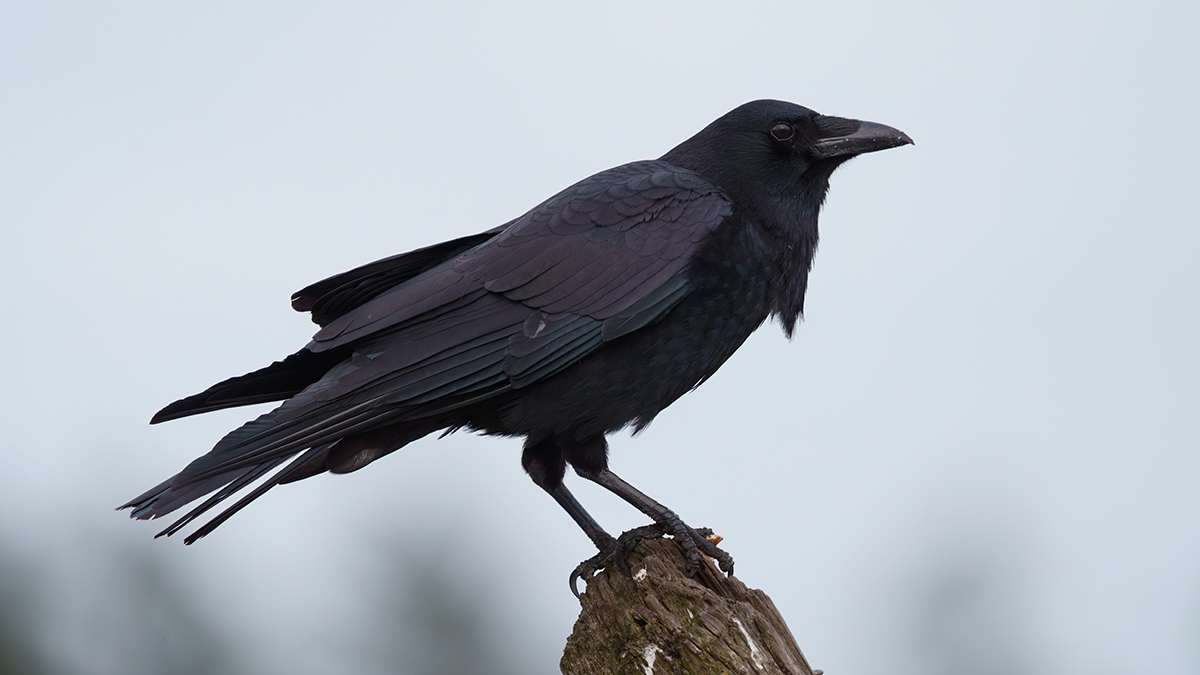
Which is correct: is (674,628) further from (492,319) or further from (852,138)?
(852,138)

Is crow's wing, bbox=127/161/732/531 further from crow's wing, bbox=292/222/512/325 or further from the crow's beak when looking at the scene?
the crow's beak

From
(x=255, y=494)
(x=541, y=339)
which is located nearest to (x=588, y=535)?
(x=541, y=339)

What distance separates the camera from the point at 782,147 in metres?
Answer: 6.23

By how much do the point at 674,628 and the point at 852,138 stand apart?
9.49 ft

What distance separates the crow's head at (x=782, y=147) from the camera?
20.2 feet

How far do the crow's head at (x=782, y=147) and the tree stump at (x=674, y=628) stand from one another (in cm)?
209

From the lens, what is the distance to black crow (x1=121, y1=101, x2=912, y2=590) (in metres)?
5.22

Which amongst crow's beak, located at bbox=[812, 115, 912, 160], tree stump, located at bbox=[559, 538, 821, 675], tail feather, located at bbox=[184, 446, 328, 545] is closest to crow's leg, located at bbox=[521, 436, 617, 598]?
tree stump, located at bbox=[559, 538, 821, 675]

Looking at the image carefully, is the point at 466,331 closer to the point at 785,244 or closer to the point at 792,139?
the point at 785,244

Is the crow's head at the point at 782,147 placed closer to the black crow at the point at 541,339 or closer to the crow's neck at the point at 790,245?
the crow's neck at the point at 790,245

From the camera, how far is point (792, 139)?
247 inches

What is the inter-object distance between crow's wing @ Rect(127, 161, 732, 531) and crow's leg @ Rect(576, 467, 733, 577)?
0.76 metres

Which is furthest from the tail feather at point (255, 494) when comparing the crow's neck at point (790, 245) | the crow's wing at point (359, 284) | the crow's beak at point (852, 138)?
the crow's beak at point (852, 138)

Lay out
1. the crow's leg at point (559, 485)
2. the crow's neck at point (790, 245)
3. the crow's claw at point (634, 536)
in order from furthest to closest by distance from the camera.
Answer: the crow's neck at point (790, 245)
the crow's leg at point (559, 485)
the crow's claw at point (634, 536)
